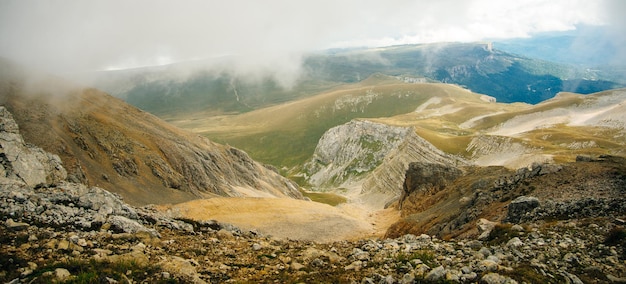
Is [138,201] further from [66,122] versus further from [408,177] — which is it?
[408,177]

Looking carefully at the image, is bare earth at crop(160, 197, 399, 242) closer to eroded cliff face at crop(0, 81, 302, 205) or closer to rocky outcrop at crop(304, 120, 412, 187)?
eroded cliff face at crop(0, 81, 302, 205)

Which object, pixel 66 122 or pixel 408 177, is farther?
pixel 408 177

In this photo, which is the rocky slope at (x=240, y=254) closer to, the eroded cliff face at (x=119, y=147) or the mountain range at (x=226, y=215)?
the mountain range at (x=226, y=215)

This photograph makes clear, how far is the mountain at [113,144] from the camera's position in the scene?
46.5m

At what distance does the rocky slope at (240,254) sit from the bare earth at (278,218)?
23.3 m

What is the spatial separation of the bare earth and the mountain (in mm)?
5884

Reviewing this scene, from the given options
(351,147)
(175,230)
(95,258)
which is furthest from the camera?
(351,147)

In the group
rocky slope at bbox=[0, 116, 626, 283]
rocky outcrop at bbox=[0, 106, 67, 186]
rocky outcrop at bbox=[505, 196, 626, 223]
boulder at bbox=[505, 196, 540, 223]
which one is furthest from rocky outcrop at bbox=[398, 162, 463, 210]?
rocky outcrop at bbox=[0, 106, 67, 186]

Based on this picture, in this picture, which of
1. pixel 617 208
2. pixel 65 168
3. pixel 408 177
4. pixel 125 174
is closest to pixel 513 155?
pixel 408 177

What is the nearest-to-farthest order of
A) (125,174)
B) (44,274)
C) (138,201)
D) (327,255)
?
A: (44,274), (327,255), (138,201), (125,174)

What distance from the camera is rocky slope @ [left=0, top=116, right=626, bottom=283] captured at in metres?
12.3

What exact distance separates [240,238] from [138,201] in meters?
30.1

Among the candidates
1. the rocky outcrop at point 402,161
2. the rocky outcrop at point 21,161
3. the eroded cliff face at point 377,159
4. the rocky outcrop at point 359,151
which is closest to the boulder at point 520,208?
the rocky outcrop at point 21,161

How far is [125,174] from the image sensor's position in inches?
2008
